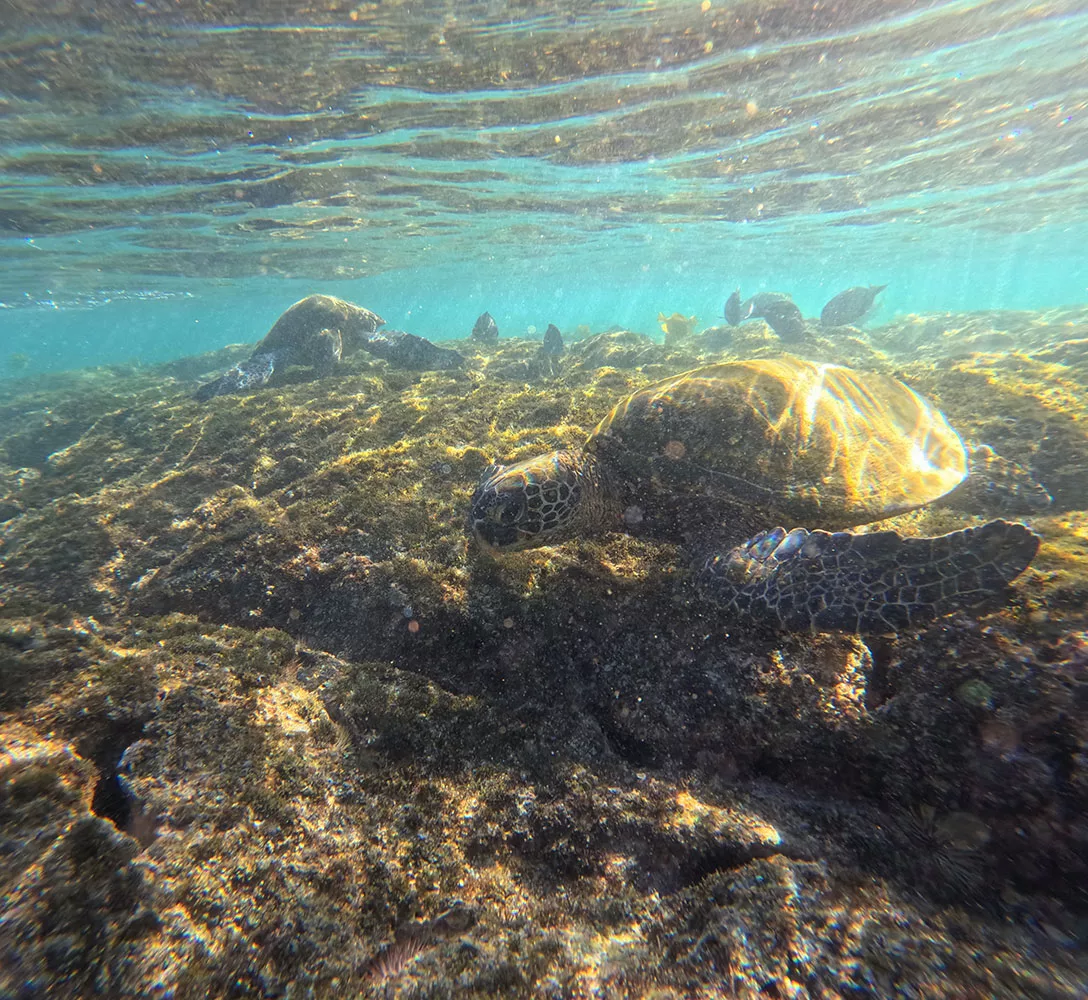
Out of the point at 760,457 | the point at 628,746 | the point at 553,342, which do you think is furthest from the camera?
the point at 553,342

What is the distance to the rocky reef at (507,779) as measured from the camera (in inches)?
55.3

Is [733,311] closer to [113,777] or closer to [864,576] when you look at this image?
[864,576]

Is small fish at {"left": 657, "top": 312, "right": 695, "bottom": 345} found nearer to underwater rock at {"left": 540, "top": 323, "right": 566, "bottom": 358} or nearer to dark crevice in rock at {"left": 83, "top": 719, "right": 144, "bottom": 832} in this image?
underwater rock at {"left": 540, "top": 323, "right": 566, "bottom": 358}

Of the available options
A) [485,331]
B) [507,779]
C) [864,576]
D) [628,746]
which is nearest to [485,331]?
[485,331]

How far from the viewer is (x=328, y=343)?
1107 centimetres

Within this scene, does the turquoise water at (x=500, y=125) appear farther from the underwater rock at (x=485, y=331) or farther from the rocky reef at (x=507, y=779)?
the rocky reef at (x=507, y=779)

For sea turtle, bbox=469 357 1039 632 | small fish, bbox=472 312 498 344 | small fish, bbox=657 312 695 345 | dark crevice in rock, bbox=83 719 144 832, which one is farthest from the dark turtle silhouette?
dark crevice in rock, bbox=83 719 144 832

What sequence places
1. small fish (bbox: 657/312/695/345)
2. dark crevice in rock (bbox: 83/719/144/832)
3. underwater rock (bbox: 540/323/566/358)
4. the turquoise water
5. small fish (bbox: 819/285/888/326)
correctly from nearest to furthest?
dark crevice in rock (bbox: 83/719/144/832) → the turquoise water → underwater rock (bbox: 540/323/566/358) → small fish (bbox: 819/285/888/326) → small fish (bbox: 657/312/695/345)

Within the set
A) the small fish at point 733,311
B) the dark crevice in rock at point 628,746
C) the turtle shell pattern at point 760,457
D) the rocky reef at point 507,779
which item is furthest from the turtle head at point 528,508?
the small fish at point 733,311

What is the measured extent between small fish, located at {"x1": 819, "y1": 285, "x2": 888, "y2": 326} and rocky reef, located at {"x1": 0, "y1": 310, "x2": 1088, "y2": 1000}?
20486 mm

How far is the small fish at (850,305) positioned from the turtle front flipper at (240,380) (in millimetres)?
21562

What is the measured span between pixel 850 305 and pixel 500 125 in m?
16.1

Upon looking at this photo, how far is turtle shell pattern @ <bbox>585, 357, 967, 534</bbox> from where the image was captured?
3957 mm

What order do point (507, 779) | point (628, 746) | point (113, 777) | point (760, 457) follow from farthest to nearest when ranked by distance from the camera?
point (760, 457), point (628, 746), point (507, 779), point (113, 777)
